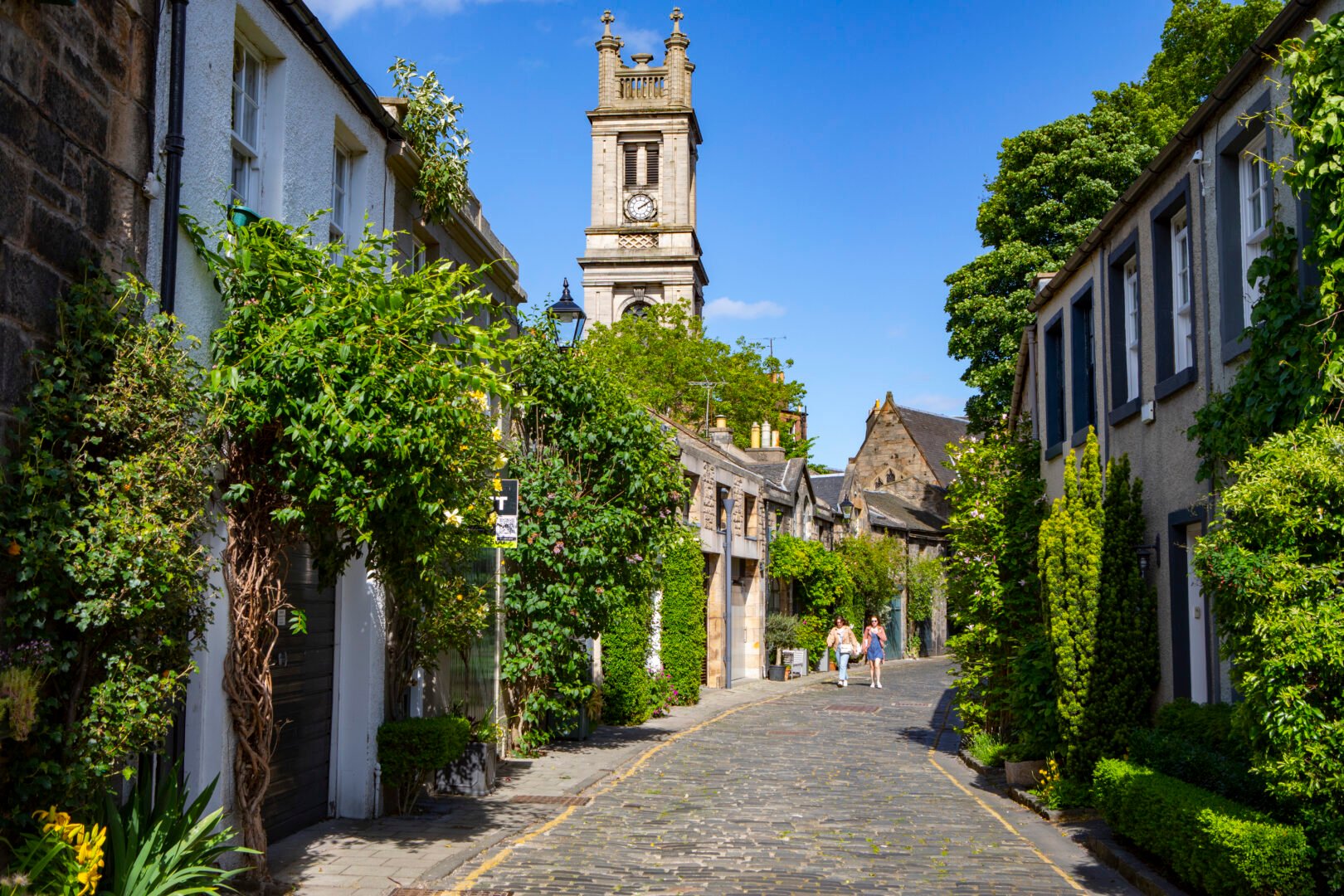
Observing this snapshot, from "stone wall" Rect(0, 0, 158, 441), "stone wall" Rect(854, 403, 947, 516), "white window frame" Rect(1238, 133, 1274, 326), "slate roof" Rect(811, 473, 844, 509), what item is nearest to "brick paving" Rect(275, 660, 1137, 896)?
"stone wall" Rect(0, 0, 158, 441)

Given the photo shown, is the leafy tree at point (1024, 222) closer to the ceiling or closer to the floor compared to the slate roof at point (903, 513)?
closer to the ceiling

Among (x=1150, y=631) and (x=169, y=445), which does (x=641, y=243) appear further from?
(x=169, y=445)

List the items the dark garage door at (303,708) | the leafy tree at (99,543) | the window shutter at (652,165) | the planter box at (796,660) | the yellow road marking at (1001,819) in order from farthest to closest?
the window shutter at (652,165)
the planter box at (796,660)
the dark garage door at (303,708)
the yellow road marking at (1001,819)
the leafy tree at (99,543)

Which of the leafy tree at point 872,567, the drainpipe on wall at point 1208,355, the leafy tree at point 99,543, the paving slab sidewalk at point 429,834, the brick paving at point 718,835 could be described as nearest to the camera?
the leafy tree at point 99,543

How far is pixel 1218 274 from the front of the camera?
32.5ft

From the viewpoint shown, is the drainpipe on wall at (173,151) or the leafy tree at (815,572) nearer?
the drainpipe on wall at (173,151)

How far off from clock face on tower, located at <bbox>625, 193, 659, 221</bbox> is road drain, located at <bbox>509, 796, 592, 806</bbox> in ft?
181

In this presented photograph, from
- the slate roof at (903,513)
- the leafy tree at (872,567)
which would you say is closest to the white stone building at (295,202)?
the leafy tree at (872,567)

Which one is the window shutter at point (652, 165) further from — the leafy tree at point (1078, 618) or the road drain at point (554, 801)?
the leafy tree at point (1078, 618)

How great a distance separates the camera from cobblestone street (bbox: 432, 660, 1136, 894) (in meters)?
8.88

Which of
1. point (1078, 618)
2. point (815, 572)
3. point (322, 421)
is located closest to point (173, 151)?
point (322, 421)

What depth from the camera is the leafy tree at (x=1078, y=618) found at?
11.4 m

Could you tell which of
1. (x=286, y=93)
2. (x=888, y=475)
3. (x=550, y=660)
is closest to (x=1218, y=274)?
(x=286, y=93)

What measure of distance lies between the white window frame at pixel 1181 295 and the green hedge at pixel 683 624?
1338cm
